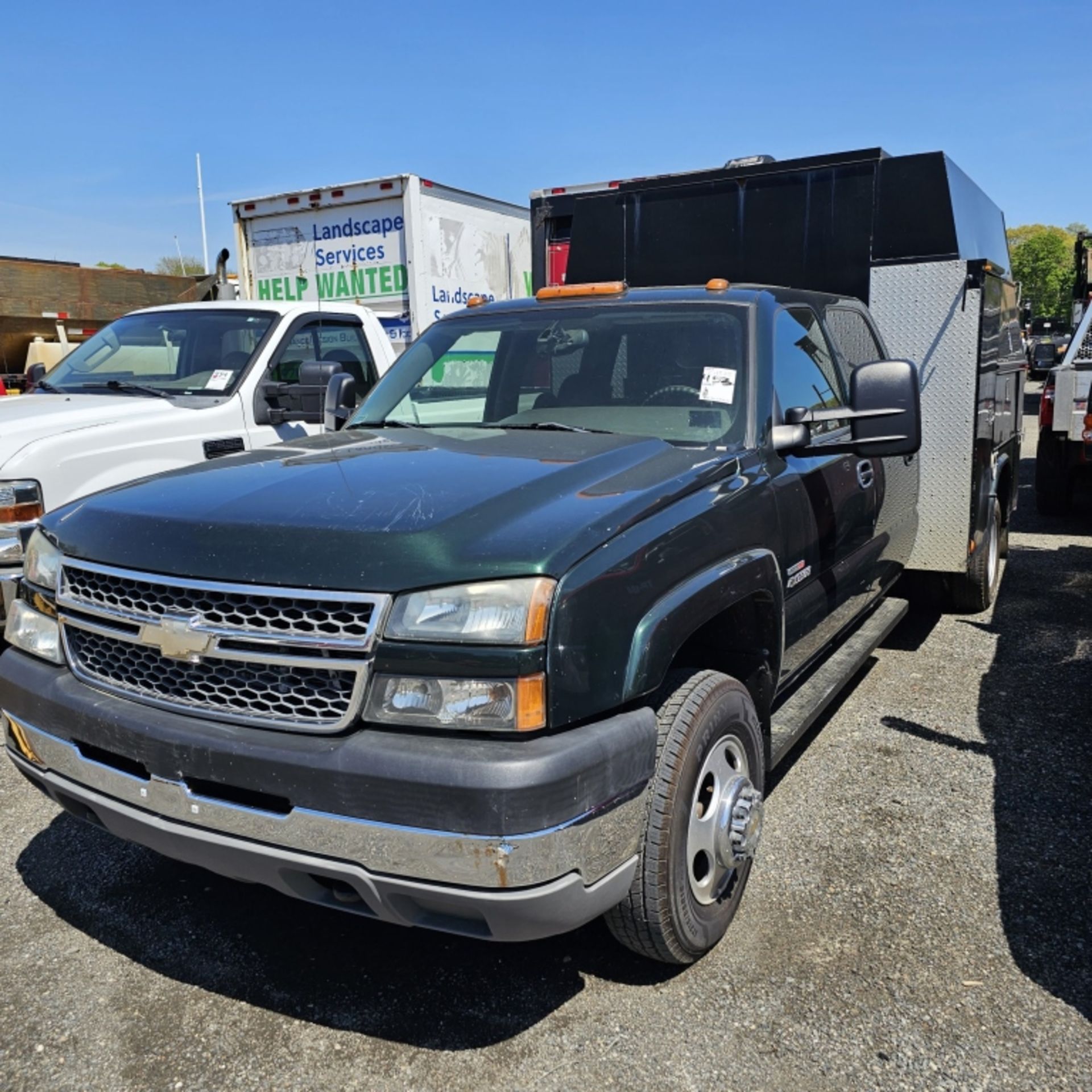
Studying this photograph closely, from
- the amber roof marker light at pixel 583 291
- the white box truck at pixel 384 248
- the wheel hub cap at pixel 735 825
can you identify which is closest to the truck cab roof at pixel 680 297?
the amber roof marker light at pixel 583 291

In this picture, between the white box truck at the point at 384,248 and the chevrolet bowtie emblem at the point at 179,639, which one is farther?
the white box truck at the point at 384,248

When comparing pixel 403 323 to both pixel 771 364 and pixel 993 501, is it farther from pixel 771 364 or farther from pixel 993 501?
pixel 771 364

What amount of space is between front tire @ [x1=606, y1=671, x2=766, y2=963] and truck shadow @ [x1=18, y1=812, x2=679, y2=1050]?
27 centimetres

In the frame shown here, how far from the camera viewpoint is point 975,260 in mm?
5363

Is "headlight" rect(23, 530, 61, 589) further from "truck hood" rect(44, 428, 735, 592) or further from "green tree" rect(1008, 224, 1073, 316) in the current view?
"green tree" rect(1008, 224, 1073, 316)

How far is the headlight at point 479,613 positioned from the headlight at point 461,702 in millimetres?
94

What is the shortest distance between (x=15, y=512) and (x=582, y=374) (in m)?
2.89

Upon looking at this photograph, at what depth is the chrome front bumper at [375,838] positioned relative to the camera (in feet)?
7.21

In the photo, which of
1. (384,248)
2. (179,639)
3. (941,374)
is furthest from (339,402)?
(384,248)

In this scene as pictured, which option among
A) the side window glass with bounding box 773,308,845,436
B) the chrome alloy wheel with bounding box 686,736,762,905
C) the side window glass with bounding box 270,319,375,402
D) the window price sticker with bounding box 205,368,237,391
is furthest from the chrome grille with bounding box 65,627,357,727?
the side window glass with bounding box 270,319,375,402

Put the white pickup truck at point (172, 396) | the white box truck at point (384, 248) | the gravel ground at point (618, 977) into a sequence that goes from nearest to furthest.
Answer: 1. the gravel ground at point (618, 977)
2. the white pickup truck at point (172, 396)
3. the white box truck at point (384, 248)

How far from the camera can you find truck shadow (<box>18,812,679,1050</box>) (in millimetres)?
2781

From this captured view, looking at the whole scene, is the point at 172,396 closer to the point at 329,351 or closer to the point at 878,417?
the point at 329,351

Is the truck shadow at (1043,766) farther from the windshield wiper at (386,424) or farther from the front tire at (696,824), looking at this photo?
the windshield wiper at (386,424)
